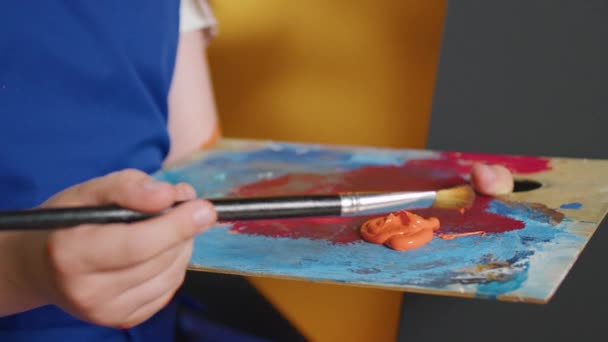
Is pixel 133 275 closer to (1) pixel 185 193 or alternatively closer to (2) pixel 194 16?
(1) pixel 185 193

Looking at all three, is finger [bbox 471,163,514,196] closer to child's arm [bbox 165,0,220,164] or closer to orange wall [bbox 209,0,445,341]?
orange wall [bbox 209,0,445,341]

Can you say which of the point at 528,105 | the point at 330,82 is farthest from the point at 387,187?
the point at 330,82

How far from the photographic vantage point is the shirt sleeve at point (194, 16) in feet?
2.42

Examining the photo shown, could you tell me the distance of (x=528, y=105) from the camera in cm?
63

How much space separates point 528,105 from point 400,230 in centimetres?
28

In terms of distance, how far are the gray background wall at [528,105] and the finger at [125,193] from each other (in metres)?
0.42

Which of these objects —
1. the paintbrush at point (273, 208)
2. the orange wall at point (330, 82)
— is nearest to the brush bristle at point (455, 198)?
the paintbrush at point (273, 208)

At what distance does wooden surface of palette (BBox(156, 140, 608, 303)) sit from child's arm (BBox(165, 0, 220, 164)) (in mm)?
77

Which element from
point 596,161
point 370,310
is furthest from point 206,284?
point 596,161

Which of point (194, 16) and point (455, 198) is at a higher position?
point (194, 16)

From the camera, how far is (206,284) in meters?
0.73

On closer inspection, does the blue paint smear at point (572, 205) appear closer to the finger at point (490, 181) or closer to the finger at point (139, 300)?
the finger at point (490, 181)

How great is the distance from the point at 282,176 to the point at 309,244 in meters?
0.18

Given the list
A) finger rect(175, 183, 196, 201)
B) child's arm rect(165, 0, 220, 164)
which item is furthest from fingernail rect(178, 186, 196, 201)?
child's arm rect(165, 0, 220, 164)
